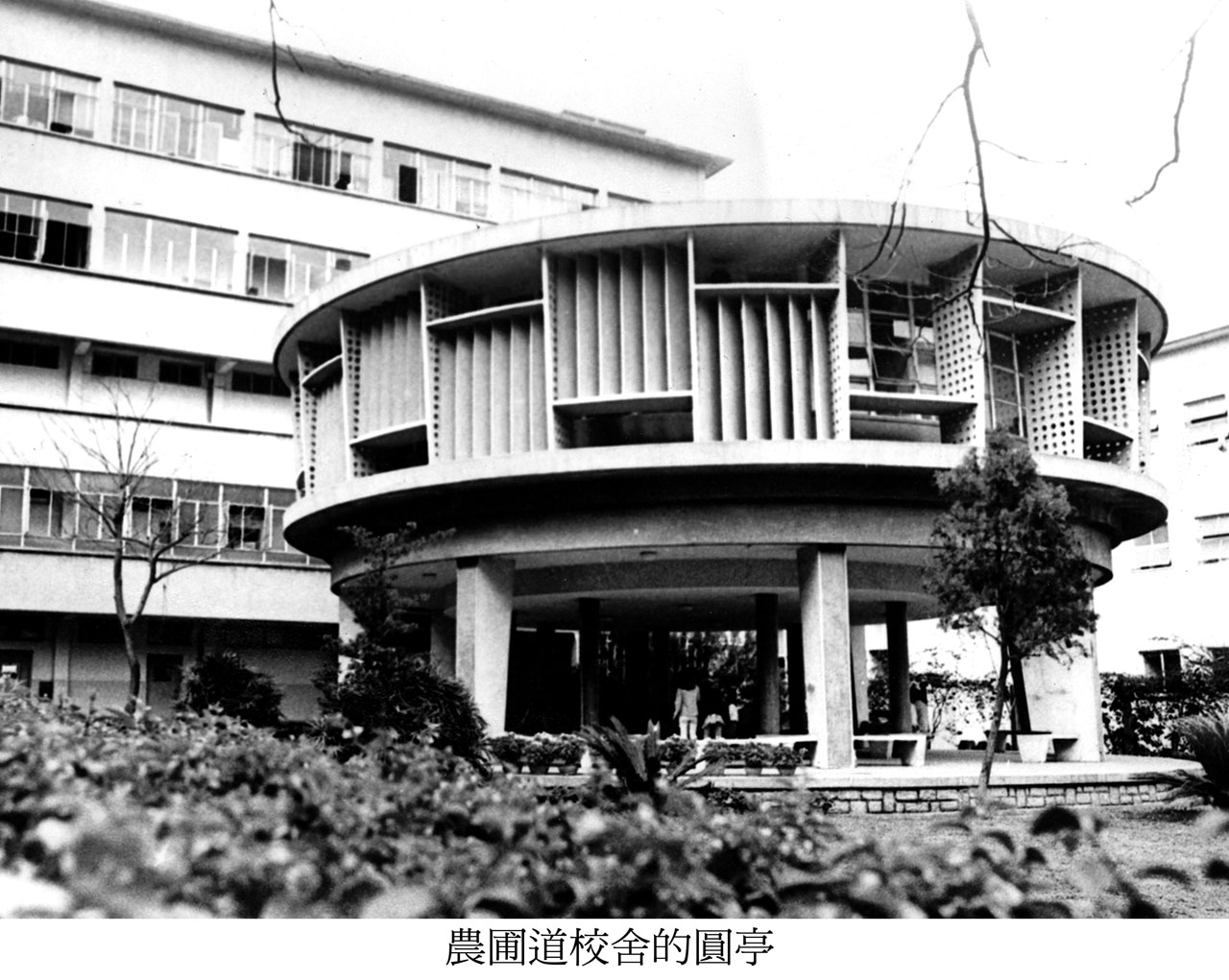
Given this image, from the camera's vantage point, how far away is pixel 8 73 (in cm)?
2872

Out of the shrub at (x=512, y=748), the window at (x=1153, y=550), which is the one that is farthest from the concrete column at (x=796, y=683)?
the shrub at (x=512, y=748)

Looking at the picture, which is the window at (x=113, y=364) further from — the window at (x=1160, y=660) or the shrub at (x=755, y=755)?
the window at (x=1160, y=660)

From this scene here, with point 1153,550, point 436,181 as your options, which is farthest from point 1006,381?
point 436,181

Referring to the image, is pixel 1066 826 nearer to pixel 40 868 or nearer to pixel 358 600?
pixel 40 868

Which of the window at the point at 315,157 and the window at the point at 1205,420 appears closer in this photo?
the window at the point at 1205,420

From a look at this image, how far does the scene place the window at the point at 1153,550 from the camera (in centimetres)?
2727

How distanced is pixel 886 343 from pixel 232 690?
10409 millimetres

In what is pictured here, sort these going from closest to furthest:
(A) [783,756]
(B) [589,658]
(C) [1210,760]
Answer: (C) [1210,760] < (A) [783,756] < (B) [589,658]

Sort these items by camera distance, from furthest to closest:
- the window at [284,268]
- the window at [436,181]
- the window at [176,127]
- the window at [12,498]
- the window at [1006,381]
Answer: the window at [436,181]
the window at [284,268]
the window at [176,127]
the window at [12,498]
the window at [1006,381]

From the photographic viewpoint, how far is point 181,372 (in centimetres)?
3088

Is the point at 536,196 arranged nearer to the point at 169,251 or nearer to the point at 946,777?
the point at 169,251

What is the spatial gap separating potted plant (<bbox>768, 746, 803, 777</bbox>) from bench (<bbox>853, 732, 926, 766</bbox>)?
8.22 ft

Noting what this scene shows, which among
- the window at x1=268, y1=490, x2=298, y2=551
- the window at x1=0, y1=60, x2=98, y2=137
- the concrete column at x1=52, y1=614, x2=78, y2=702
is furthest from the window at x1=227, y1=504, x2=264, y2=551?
the window at x1=0, y1=60, x2=98, y2=137

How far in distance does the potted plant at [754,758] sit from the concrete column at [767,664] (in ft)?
19.2
